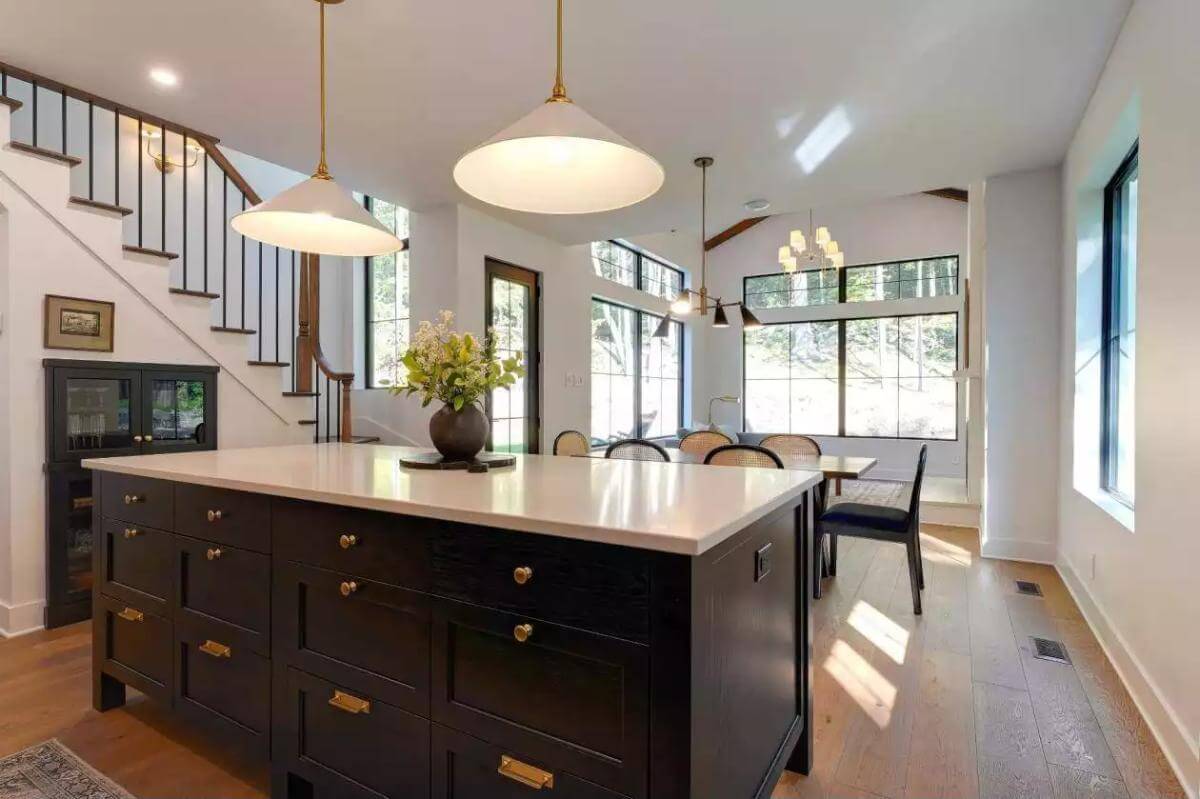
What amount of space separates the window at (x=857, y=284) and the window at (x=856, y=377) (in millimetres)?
344

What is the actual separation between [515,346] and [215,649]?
3869mm

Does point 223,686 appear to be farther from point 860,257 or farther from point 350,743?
point 860,257

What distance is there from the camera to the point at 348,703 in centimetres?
154

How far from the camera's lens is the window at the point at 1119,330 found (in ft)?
9.61

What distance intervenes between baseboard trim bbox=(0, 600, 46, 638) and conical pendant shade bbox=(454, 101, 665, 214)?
3.03 meters

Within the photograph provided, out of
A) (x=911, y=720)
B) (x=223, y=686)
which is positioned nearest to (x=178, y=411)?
(x=223, y=686)

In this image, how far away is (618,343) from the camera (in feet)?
25.2

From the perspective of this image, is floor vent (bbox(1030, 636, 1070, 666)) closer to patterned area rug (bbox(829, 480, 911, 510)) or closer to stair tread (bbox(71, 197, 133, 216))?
patterned area rug (bbox(829, 480, 911, 510))

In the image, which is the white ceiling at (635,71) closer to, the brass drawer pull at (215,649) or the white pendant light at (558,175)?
the white pendant light at (558,175)

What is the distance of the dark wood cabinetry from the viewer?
1.17 meters

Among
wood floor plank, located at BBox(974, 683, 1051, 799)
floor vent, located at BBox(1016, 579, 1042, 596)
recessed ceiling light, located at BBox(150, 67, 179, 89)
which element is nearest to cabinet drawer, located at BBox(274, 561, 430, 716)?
wood floor plank, located at BBox(974, 683, 1051, 799)

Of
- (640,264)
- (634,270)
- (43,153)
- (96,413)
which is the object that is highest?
(640,264)

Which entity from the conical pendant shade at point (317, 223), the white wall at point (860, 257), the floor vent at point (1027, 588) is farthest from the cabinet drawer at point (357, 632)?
the white wall at point (860, 257)

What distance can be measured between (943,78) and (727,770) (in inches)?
124
